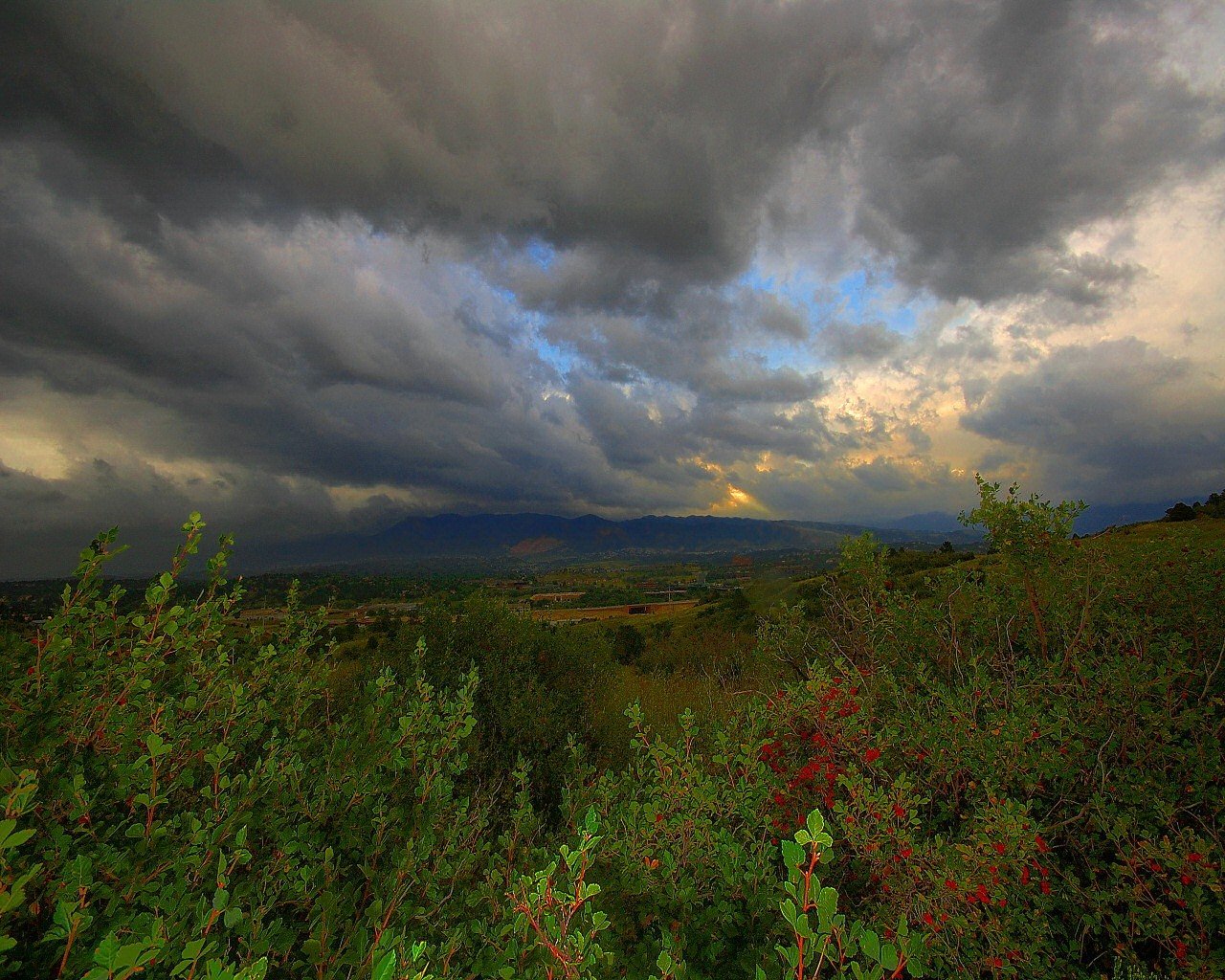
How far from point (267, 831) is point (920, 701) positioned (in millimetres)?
5196

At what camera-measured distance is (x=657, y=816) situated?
11.0ft

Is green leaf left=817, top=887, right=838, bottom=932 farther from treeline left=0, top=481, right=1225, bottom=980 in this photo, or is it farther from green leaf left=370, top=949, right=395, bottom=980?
green leaf left=370, top=949, right=395, bottom=980

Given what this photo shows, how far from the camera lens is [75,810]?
A: 2.12 m

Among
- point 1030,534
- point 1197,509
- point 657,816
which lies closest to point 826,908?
point 657,816

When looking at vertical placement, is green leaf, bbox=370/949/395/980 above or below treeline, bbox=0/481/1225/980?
above

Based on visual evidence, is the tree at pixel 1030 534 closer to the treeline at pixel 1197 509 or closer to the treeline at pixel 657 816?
the treeline at pixel 657 816

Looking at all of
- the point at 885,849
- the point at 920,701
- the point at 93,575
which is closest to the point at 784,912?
the point at 885,849

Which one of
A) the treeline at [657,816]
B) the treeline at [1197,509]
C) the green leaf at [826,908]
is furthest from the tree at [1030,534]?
the treeline at [1197,509]

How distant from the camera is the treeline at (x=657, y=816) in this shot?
1951 mm

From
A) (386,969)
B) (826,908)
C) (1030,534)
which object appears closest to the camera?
(386,969)

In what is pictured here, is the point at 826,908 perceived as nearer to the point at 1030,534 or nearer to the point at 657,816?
the point at 657,816

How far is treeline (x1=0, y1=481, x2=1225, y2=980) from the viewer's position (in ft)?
6.40

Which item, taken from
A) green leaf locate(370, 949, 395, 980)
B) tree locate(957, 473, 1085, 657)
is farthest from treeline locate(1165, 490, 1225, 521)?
green leaf locate(370, 949, 395, 980)

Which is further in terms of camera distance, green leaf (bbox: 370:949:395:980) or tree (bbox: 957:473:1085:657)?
tree (bbox: 957:473:1085:657)
